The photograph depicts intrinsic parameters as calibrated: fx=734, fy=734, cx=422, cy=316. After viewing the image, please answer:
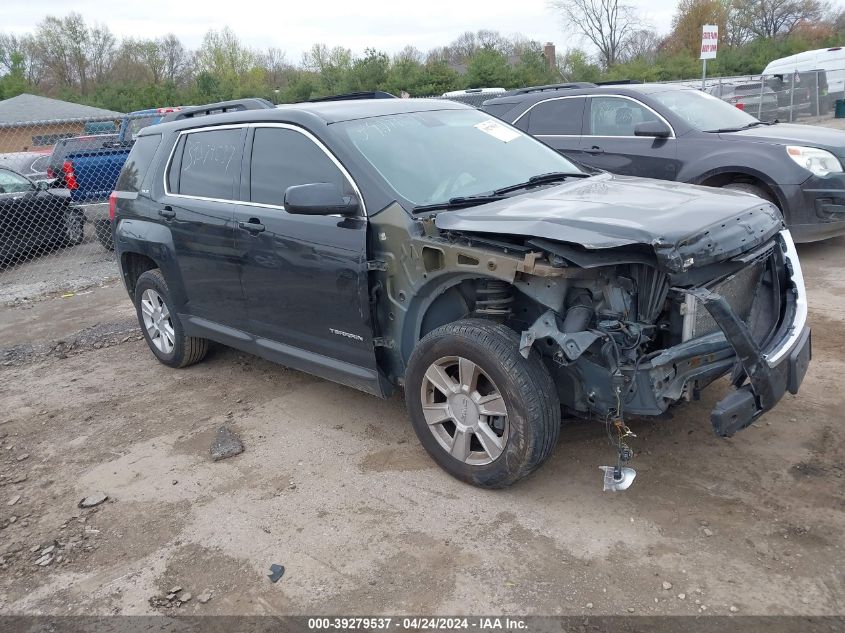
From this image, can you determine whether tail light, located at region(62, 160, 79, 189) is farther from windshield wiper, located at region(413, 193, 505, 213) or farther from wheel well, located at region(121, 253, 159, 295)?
windshield wiper, located at region(413, 193, 505, 213)

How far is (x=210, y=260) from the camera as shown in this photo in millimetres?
4992

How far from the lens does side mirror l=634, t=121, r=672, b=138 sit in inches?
301

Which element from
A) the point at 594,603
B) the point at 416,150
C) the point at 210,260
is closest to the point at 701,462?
the point at 594,603

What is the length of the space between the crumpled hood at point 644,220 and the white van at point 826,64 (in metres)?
21.6

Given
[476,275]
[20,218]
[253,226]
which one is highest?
[253,226]

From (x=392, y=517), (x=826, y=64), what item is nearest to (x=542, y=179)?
(x=392, y=517)

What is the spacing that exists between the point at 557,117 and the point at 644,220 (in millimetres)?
5760

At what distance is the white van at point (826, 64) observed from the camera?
927 inches

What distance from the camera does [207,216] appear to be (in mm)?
4918

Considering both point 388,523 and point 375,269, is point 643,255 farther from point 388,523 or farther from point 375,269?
point 388,523

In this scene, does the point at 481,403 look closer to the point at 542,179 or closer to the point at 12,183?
the point at 542,179

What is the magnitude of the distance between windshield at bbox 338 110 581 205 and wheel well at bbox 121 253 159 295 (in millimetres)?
2548

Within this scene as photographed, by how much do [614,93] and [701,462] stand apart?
545cm

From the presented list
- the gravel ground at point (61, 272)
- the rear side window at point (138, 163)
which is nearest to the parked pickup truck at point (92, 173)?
the gravel ground at point (61, 272)
